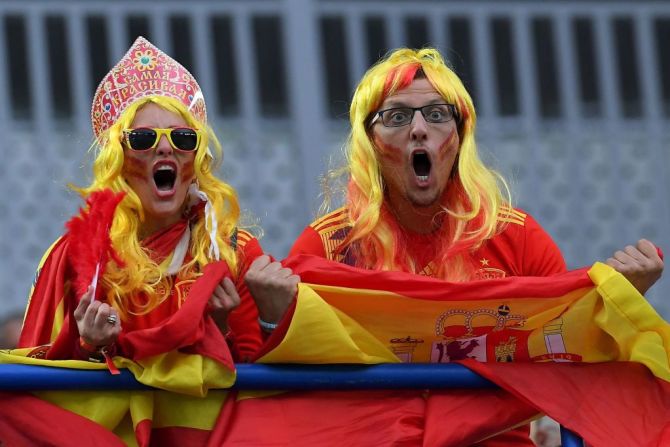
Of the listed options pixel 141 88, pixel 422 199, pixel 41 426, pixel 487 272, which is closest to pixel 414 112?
pixel 422 199

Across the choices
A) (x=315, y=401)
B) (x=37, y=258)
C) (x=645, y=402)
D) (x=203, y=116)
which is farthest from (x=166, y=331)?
(x=37, y=258)

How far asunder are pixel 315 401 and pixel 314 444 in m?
0.11

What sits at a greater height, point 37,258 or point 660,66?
point 660,66

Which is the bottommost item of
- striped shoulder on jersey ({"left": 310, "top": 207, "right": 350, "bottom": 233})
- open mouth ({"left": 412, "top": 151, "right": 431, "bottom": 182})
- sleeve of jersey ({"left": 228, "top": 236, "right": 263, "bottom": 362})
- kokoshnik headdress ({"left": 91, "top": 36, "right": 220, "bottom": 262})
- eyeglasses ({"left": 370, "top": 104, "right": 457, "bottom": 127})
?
sleeve of jersey ({"left": 228, "top": 236, "right": 263, "bottom": 362})

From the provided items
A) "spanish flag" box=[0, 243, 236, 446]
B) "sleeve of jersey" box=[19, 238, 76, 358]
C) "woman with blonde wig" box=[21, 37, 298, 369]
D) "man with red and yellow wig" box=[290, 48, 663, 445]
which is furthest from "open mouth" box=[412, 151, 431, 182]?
"sleeve of jersey" box=[19, 238, 76, 358]

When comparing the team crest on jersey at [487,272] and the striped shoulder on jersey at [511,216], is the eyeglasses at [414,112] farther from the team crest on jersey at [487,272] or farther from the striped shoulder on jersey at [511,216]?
the team crest on jersey at [487,272]

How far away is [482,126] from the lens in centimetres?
842

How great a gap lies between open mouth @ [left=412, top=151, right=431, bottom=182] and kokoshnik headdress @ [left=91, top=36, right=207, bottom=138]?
21.5 inches

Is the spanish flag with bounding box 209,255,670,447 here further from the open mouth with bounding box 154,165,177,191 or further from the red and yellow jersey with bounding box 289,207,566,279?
the open mouth with bounding box 154,165,177,191

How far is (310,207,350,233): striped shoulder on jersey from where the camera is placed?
179 inches

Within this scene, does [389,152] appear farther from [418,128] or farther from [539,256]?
[539,256]

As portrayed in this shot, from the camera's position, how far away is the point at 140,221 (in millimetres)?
4480

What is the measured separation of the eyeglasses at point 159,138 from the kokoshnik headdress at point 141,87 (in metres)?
0.11

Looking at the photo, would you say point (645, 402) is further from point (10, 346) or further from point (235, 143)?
point (235, 143)
